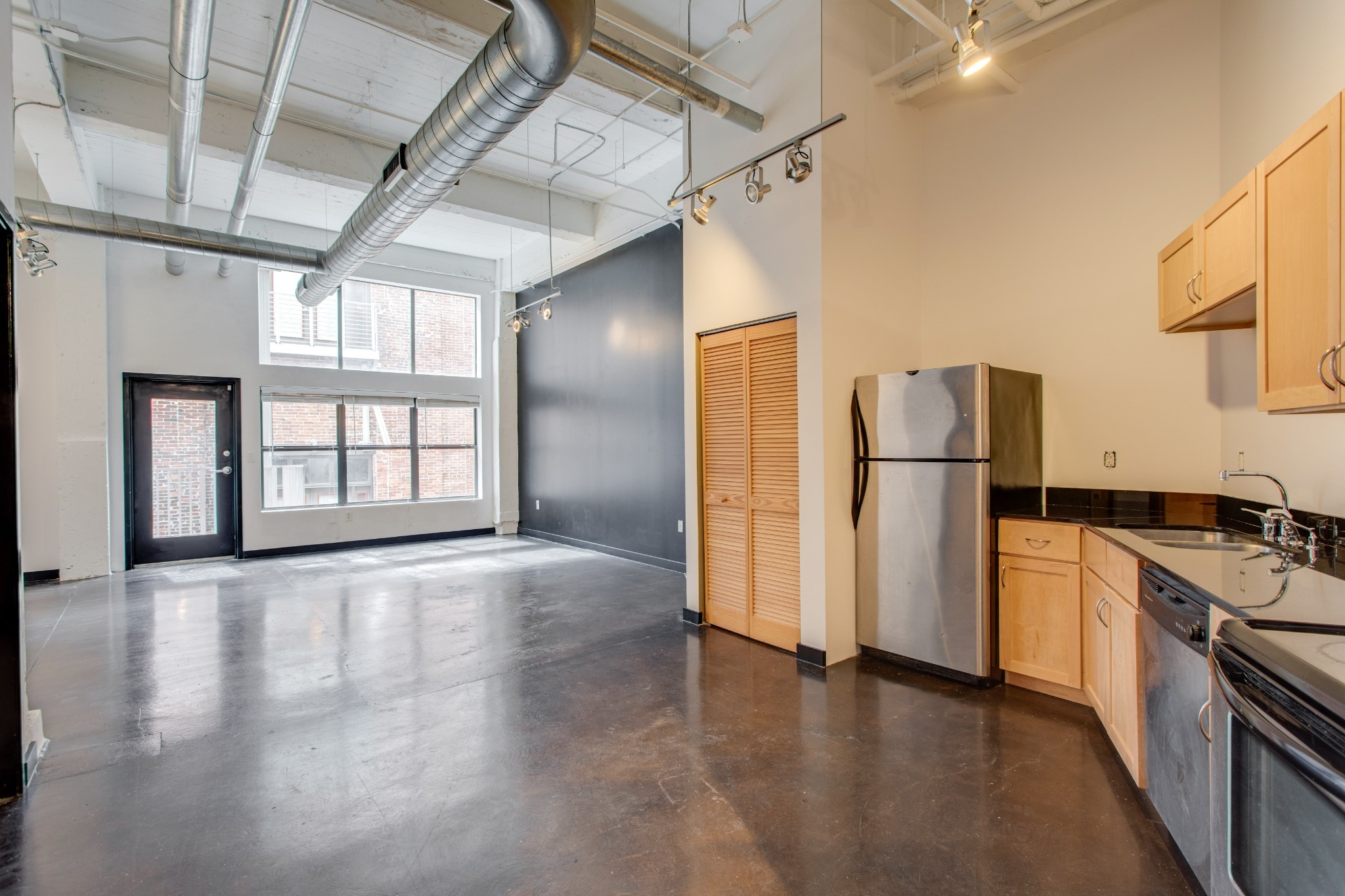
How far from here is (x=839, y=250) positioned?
3.67 metres

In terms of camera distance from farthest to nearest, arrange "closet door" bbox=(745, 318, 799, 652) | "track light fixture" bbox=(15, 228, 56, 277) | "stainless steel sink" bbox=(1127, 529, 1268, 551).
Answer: "track light fixture" bbox=(15, 228, 56, 277)
"closet door" bbox=(745, 318, 799, 652)
"stainless steel sink" bbox=(1127, 529, 1268, 551)

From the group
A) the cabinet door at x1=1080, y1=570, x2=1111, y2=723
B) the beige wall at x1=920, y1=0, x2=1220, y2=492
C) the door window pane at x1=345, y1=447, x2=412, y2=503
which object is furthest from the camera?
the door window pane at x1=345, y1=447, x2=412, y2=503

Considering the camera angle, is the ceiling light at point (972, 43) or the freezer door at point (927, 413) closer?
the ceiling light at point (972, 43)

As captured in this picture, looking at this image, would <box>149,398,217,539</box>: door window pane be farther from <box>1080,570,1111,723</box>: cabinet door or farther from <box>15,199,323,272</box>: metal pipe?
<box>1080,570,1111,723</box>: cabinet door

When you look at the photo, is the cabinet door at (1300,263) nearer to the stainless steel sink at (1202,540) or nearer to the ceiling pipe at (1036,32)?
the stainless steel sink at (1202,540)

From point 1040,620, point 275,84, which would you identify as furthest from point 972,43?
point 275,84

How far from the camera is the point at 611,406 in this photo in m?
7.34

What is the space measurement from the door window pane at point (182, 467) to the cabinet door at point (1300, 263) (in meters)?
9.08

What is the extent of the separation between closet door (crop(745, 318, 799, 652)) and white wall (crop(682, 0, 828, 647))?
0.10m

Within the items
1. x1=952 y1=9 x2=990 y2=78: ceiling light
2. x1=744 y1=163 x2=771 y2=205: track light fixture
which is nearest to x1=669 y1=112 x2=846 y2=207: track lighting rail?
x1=744 y1=163 x2=771 y2=205: track light fixture

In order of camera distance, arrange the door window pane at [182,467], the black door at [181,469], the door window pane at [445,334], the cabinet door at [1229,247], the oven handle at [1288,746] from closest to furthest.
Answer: the oven handle at [1288,746] → the cabinet door at [1229,247] → the black door at [181,469] → the door window pane at [182,467] → the door window pane at [445,334]

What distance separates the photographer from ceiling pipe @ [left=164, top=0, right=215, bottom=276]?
9.22 ft

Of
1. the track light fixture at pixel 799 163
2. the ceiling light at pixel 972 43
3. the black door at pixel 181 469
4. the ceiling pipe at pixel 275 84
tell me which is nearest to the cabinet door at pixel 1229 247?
the ceiling light at pixel 972 43

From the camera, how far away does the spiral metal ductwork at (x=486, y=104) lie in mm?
2455
